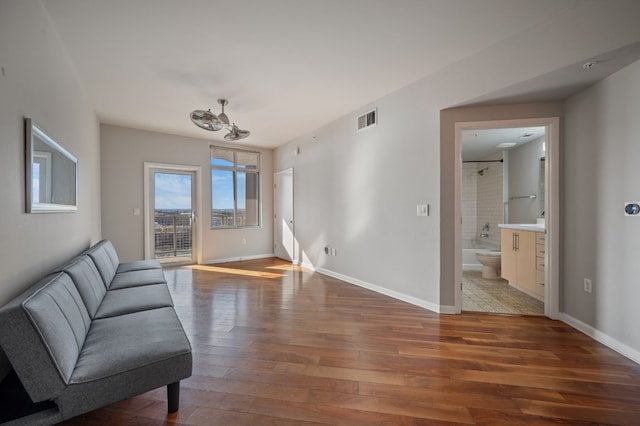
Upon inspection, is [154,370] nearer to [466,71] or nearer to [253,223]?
[466,71]

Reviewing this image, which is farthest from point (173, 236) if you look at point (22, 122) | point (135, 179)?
point (22, 122)

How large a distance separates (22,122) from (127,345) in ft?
4.95

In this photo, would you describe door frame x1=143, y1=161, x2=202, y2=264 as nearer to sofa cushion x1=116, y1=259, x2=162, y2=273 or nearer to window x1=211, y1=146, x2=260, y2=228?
window x1=211, y1=146, x2=260, y2=228

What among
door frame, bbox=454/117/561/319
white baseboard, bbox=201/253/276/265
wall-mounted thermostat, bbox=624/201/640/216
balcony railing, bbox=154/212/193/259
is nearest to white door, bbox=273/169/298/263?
white baseboard, bbox=201/253/276/265

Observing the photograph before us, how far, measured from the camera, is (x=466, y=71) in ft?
8.93

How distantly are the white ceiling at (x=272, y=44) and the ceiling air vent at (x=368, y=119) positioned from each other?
0.21 meters

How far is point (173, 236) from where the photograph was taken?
5.56 meters

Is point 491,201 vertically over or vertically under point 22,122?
under

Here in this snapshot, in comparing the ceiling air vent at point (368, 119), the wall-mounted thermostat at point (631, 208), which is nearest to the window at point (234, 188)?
the ceiling air vent at point (368, 119)

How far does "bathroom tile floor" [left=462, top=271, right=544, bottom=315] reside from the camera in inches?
123

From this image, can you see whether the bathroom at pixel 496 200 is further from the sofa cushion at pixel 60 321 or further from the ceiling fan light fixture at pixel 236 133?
the sofa cushion at pixel 60 321

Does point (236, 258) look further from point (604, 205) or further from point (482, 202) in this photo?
point (604, 205)

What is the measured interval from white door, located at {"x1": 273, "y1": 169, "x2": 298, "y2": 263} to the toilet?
347cm

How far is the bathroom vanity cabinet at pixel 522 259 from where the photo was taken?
136 inches
